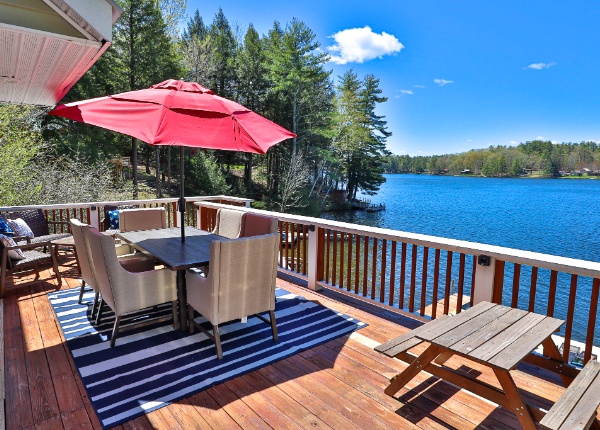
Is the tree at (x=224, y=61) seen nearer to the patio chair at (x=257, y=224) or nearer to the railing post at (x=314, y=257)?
the patio chair at (x=257, y=224)

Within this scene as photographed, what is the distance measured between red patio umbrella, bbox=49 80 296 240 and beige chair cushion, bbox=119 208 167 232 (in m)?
1.81

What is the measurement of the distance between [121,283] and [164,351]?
0.63 metres

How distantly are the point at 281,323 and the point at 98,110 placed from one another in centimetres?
238

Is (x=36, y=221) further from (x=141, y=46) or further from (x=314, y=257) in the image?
(x=141, y=46)

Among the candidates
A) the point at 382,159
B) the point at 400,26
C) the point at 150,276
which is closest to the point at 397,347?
the point at 150,276

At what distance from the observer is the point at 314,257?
417 cm

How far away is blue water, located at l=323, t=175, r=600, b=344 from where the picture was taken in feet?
44.9

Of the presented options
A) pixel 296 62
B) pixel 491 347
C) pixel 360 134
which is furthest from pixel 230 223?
pixel 360 134

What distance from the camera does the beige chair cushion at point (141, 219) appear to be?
4442 mm

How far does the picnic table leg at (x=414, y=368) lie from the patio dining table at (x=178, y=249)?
5.38 ft

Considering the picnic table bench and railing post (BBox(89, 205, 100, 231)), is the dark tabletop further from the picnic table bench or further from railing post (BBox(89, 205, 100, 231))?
railing post (BBox(89, 205, 100, 231))

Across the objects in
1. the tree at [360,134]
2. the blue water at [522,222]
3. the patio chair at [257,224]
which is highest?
the tree at [360,134]

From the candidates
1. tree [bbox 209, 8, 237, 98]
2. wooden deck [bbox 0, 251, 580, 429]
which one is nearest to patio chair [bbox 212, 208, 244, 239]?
wooden deck [bbox 0, 251, 580, 429]

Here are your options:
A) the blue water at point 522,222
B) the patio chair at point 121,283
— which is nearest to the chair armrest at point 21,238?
the patio chair at point 121,283
